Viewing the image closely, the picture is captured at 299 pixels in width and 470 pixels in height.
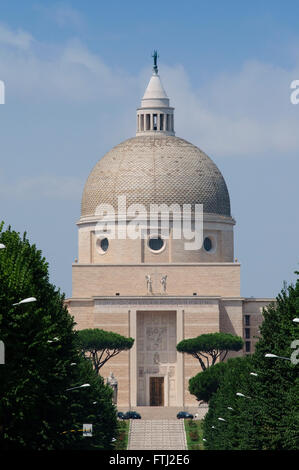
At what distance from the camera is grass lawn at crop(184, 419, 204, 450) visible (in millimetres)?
93088

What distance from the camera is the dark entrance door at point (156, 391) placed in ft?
400

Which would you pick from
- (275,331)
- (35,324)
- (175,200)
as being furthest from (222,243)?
(35,324)

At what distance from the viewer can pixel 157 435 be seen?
101 metres

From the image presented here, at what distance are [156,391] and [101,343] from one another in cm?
890

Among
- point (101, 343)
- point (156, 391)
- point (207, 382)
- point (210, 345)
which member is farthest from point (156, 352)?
point (207, 382)

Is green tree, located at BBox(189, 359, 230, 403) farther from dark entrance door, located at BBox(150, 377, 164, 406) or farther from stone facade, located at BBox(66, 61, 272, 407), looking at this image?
dark entrance door, located at BBox(150, 377, 164, 406)

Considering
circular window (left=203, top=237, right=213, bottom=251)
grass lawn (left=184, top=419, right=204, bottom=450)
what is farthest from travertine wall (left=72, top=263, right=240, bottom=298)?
grass lawn (left=184, top=419, right=204, bottom=450)

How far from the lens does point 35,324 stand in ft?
167

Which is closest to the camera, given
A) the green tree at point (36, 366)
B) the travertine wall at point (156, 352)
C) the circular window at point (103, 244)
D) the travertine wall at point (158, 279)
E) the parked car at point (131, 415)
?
the green tree at point (36, 366)

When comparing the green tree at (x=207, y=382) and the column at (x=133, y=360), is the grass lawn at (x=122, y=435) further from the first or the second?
the column at (x=133, y=360)

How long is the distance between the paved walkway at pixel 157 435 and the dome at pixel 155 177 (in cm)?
2473

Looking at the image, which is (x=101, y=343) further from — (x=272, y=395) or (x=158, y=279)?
(x=272, y=395)

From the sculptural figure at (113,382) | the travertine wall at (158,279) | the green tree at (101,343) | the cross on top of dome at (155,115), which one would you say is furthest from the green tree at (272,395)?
the cross on top of dome at (155,115)

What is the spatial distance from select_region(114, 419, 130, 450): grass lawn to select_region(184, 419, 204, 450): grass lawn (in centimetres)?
384
